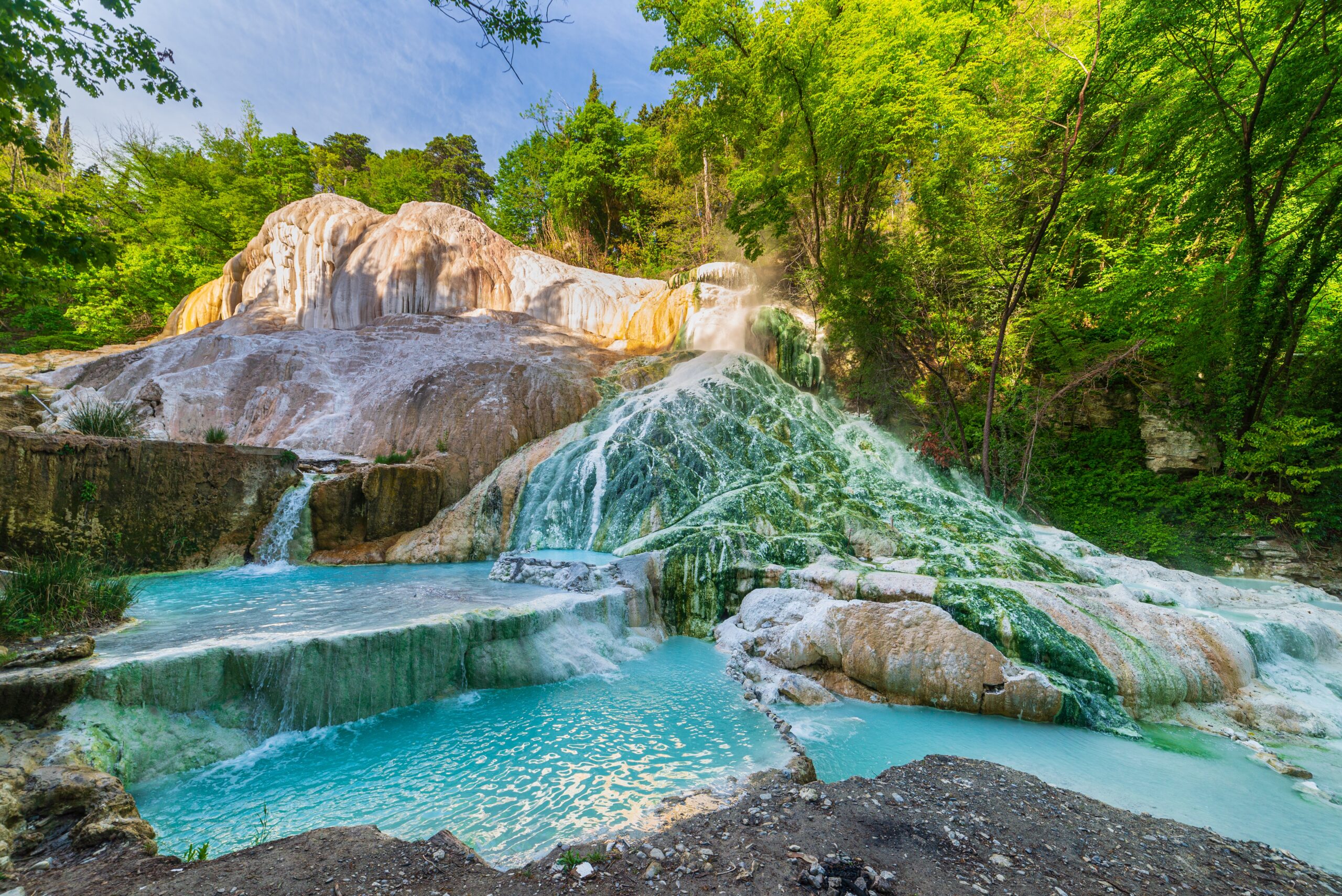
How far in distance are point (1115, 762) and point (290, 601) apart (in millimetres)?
9210

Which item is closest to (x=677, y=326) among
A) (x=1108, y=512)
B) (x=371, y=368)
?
(x=371, y=368)

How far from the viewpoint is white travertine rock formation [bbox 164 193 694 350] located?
18.3 m

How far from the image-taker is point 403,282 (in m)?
18.6

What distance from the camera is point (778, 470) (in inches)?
445

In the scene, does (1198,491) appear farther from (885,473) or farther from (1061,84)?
(1061,84)

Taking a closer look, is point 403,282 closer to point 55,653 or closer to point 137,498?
point 137,498

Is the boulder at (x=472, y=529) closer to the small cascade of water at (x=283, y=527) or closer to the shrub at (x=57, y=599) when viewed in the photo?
the small cascade of water at (x=283, y=527)

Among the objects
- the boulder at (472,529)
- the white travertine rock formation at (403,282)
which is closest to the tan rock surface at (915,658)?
the boulder at (472,529)

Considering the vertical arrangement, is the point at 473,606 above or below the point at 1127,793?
above

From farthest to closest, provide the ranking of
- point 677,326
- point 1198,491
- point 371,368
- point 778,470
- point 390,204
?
point 390,204
point 677,326
point 371,368
point 778,470
point 1198,491

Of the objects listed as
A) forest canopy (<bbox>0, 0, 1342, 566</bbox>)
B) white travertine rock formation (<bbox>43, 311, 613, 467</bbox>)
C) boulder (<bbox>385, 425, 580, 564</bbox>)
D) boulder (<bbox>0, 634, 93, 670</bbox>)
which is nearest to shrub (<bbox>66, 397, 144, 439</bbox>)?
forest canopy (<bbox>0, 0, 1342, 566</bbox>)

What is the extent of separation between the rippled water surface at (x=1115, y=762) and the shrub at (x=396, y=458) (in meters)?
10.1

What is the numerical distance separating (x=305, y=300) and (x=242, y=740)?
19.1m

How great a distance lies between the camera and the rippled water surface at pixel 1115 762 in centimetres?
346
